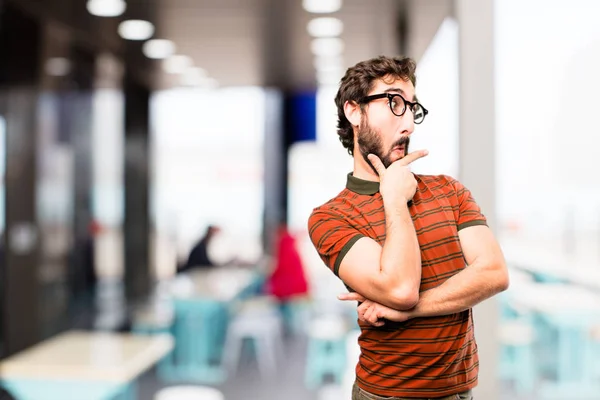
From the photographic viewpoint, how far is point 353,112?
1478 mm

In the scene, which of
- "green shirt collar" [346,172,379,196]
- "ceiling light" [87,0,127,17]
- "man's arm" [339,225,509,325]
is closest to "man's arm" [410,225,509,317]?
"man's arm" [339,225,509,325]

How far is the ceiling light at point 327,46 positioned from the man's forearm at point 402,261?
3.19m

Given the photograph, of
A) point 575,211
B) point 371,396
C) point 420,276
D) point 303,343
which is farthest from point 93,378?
point 303,343

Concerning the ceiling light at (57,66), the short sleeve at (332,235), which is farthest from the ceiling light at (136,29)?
the short sleeve at (332,235)

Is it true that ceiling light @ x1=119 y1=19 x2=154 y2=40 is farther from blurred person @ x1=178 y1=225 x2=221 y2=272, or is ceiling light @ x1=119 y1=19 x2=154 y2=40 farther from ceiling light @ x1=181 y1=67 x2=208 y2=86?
A: blurred person @ x1=178 y1=225 x2=221 y2=272

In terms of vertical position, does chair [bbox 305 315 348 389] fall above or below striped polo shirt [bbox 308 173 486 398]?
below

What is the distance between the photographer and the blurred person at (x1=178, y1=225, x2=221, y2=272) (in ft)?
19.0

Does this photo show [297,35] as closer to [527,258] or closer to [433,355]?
[527,258]

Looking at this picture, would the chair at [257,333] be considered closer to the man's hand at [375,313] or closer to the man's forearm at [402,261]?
the man's hand at [375,313]

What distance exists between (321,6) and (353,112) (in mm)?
2169

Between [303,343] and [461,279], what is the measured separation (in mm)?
4341

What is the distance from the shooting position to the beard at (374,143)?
4.70ft

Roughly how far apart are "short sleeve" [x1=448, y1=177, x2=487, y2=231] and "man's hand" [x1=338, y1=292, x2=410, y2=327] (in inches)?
10.6

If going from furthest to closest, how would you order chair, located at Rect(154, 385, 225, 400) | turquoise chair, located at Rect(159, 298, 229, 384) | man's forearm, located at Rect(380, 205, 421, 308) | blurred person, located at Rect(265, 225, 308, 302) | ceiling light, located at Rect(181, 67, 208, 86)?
1. blurred person, located at Rect(265, 225, 308, 302)
2. ceiling light, located at Rect(181, 67, 208, 86)
3. turquoise chair, located at Rect(159, 298, 229, 384)
4. chair, located at Rect(154, 385, 225, 400)
5. man's forearm, located at Rect(380, 205, 421, 308)
